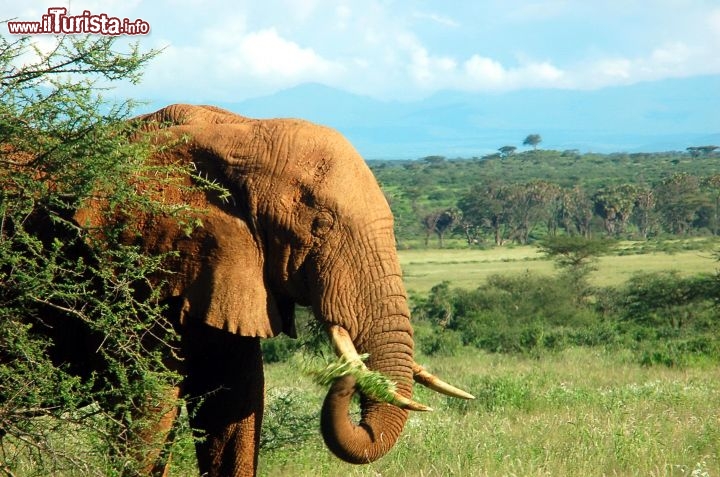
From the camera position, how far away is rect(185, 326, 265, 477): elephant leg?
6121mm

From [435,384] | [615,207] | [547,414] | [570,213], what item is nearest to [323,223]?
[435,384]

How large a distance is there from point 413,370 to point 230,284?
0.99m

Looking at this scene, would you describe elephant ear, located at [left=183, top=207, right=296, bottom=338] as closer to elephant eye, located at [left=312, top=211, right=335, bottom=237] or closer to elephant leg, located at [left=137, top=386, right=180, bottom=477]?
elephant eye, located at [left=312, top=211, right=335, bottom=237]

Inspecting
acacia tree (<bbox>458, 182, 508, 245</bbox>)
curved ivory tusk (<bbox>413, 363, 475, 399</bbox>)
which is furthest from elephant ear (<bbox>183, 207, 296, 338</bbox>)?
acacia tree (<bbox>458, 182, 508, 245</bbox>)

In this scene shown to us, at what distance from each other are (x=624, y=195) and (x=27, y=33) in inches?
2925

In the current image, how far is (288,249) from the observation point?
218 inches

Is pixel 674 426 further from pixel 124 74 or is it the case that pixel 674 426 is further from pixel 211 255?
pixel 124 74

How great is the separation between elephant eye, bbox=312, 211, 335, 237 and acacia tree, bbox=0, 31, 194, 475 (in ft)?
2.53

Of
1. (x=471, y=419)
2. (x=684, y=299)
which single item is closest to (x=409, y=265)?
(x=684, y=299)

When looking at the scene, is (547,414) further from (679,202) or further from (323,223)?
(679,202)

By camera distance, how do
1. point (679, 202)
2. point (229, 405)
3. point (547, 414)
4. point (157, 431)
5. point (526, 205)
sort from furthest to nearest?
point (526, 205) < point (679, 202) < point (547, 414) < point (229, 405) < point (157, 431)

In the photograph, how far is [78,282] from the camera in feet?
17.8

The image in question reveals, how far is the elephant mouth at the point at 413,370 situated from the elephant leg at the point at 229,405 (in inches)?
35.1

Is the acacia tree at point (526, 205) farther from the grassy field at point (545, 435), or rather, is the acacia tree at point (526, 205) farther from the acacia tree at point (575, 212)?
the grassy field at point (545, 435)
